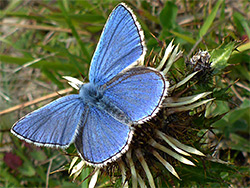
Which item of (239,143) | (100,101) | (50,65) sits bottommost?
(50,65)

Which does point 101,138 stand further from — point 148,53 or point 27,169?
point 27,169

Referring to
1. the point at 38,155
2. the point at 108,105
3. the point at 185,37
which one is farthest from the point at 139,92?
the point at 38,155

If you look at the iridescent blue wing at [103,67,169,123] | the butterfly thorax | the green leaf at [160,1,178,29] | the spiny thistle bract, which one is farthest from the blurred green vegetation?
the iridescent blue wing at [103,67,169,123]

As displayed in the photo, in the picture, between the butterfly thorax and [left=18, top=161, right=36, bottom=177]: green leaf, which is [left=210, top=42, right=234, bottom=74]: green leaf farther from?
[left=18, top=161, right=36, bottom=177]: green leaf

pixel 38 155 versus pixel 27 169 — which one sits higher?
pixel 38 155

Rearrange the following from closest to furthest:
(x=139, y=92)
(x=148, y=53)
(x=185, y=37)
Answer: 1. (x=139, y=92)
2. (x=148, y=53)
3. (x=185, y=37)

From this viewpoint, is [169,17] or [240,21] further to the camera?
[169,17]

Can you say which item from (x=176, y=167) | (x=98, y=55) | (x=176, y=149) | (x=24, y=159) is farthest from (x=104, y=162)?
(x=24, y=159)

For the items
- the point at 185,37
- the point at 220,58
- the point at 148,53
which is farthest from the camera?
the point at 185,37
